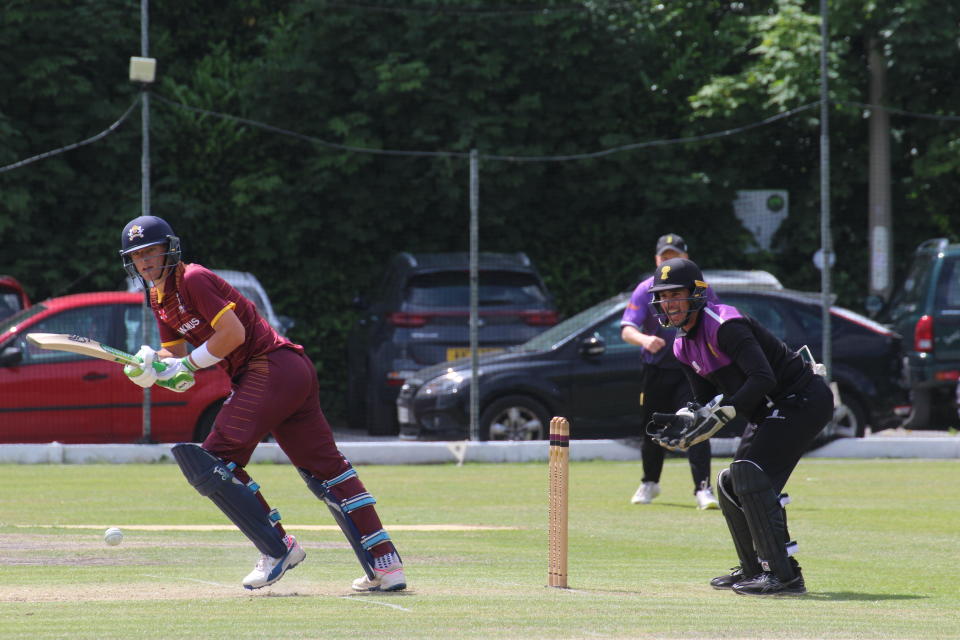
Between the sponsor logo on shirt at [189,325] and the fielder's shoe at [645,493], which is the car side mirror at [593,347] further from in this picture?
the sponsor logo on shirt at [189,325]

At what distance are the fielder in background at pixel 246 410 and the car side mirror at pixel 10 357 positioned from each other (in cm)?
820

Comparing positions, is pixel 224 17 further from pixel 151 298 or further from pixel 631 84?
pixel 151 298

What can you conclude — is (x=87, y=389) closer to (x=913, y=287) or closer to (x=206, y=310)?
(x=206, y=310)

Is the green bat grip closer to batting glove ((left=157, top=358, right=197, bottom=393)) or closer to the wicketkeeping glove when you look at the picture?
batting glove ((left=157, top=358, right=197, bottom=393))

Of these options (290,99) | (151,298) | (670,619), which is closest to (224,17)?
(290,99)

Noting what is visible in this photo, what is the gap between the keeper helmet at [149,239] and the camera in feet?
25.3

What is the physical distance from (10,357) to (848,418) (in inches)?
321

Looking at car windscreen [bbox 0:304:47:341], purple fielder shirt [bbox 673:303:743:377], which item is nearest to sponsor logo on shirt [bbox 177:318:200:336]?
purple fielder shirt [bbox 673:303:743:377]

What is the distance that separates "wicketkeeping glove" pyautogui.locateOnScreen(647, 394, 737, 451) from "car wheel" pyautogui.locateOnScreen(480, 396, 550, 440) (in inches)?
327

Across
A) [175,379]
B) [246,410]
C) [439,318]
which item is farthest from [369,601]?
[439,318]

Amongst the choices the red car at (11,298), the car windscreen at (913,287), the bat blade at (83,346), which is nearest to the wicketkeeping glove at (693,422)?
the bat blade at (83,346)

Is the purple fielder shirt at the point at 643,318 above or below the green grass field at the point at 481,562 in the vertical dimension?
above

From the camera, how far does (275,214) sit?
69.9 ft

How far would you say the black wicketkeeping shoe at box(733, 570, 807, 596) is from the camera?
8.05 meters
